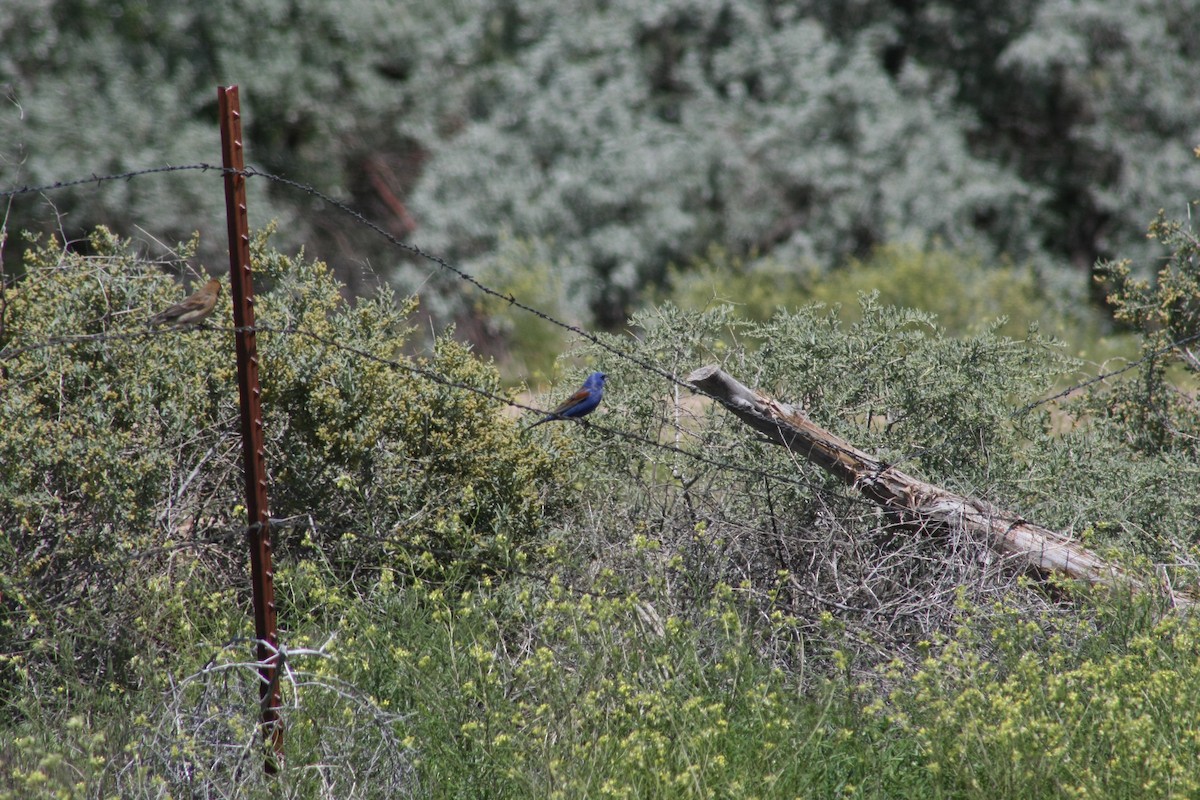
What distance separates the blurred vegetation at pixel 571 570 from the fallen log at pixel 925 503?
0.09 metres

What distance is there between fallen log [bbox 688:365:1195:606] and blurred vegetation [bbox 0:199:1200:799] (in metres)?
0.09

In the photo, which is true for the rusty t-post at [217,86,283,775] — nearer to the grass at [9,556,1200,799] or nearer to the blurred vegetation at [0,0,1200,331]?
the grass at [9,556,1200,799]

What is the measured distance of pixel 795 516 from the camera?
4.91m

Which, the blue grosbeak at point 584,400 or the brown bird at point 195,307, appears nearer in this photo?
the brown bird at point 195,307

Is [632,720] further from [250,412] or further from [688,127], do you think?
[688,127]

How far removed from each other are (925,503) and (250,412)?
266 centimetres

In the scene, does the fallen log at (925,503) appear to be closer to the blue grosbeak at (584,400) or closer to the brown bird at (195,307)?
the blue grosbeak at (584,400)

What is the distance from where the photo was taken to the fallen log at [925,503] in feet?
14.4

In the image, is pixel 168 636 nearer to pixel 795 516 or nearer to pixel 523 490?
pixel 523 490

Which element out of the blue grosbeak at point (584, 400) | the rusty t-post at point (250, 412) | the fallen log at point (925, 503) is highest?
the rusty t-post at point (250, 412)

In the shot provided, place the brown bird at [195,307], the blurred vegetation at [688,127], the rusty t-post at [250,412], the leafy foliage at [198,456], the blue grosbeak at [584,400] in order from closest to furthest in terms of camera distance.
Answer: the rusty t-post at [250,412], the brown bird at [195,307], the leafy foliage at [198,456], the blue grosbeak at [584,400], the blurred vegetation at [688,127]

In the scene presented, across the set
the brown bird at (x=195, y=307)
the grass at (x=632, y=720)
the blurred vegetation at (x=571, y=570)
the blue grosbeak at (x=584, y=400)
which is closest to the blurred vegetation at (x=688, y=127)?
the blurred vegetation at (x=571, y=570)

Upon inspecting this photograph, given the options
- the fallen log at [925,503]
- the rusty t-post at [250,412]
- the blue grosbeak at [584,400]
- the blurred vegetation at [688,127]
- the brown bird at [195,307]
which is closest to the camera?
the rusty t-post at [250,412]

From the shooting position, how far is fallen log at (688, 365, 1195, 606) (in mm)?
4398
